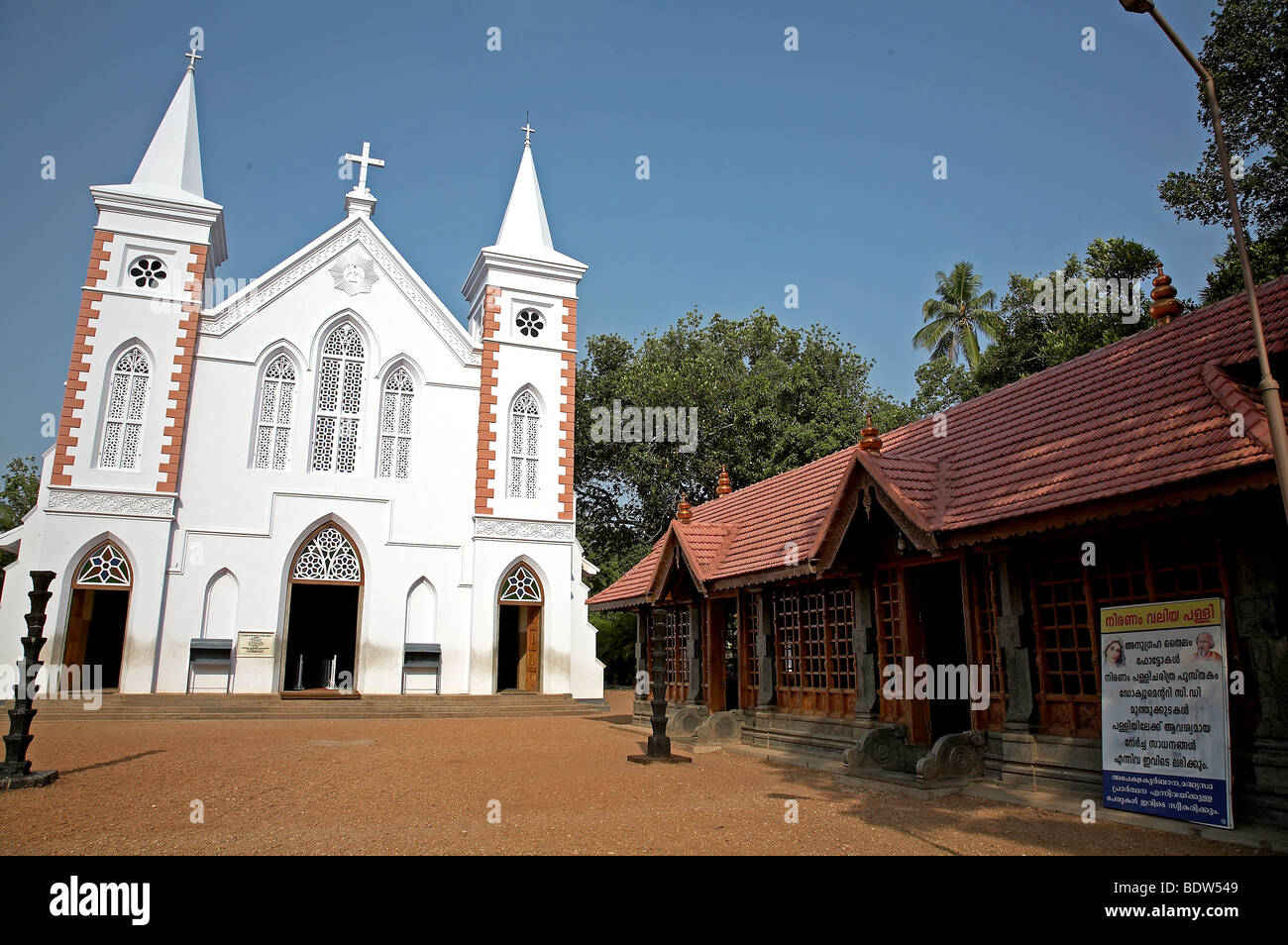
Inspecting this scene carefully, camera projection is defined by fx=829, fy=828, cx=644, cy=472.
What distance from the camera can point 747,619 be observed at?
14.7 m

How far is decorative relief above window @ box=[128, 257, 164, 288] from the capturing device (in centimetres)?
2180

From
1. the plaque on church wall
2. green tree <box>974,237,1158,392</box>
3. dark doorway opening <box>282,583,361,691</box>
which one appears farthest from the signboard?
dark doorway opening <box>282,583,361,691</box>

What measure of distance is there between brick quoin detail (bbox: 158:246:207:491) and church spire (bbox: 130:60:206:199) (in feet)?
7.09

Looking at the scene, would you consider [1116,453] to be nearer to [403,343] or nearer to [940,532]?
[940,532]

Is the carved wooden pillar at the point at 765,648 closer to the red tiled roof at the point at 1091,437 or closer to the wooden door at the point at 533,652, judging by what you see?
the red tiled roof at the point at 1091,437

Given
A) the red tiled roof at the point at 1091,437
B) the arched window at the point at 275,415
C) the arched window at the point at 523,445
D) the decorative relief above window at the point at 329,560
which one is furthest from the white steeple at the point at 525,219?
the red tiled roof at the point at 1091,437

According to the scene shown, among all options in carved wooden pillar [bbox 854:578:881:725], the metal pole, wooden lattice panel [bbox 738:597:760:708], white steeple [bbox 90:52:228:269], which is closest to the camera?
the metal pole

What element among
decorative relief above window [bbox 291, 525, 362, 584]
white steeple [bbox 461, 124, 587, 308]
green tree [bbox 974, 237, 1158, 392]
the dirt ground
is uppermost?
white steeple [bbox 461, 124, 587, 308]

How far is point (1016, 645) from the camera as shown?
9.09m

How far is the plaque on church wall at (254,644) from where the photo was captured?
20.7 meters

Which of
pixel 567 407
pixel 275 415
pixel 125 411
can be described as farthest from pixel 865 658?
pixel 125 411

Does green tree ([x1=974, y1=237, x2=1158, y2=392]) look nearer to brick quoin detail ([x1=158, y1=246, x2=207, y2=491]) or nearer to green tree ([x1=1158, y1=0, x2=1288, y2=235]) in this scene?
green tree ([x1=1158, y1=0, x2=1288, y2=235])

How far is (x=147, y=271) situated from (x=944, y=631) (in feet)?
70.6

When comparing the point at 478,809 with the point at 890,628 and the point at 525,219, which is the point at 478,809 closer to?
the point at 890,628
